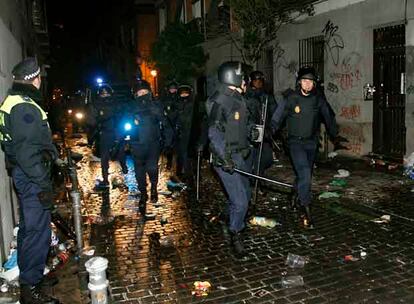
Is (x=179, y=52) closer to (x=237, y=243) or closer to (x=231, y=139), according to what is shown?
(x=231, y=139)

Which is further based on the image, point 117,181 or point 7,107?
point 117,181

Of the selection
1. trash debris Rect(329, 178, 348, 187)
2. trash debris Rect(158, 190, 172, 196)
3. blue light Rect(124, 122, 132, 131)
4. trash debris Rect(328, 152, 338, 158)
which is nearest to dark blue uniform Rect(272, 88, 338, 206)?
blue light Rect(124, 122, 132, 131)

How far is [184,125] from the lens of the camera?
10.1m

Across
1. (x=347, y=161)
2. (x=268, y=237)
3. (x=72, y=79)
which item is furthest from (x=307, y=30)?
(x=72, y=79)

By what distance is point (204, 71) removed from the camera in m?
21.9

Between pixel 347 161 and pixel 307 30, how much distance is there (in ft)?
13.9

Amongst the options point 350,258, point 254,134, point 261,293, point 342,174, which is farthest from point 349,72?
point 261,293

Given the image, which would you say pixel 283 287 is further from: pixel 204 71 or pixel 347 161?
pixel 204 71

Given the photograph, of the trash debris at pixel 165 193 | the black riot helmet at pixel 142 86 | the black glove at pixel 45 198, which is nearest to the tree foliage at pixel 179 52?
the trash debris at pixel 165 193

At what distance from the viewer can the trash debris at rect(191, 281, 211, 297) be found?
4592mm

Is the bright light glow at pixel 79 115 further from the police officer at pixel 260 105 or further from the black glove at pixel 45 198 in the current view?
the black glove at pixel 45 198

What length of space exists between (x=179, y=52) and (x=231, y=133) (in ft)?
48.0

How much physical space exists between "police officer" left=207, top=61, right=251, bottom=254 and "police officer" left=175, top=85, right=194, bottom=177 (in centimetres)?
454

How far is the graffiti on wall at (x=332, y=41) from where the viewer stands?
1230 cm
